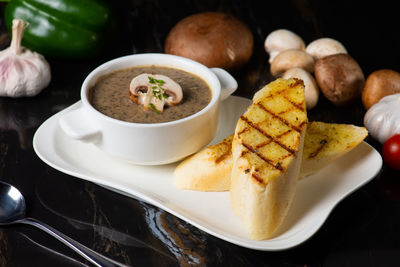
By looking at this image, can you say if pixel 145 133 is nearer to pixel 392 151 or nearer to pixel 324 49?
pixel 392 151

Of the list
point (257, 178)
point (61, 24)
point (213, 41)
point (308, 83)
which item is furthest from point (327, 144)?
point (61, 24)

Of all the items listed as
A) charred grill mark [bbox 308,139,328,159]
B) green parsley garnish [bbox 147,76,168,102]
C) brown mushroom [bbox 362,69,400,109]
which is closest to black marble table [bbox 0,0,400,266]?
brown mushroom [bbox 362,69,400,109]

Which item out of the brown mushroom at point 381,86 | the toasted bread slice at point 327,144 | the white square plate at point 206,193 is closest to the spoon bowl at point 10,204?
the white square plate at point 206,193

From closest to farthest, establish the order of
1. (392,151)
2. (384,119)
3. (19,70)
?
1. (392,151)
2. (384,119)
3. (19,70)

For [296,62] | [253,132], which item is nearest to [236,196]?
[253,132]

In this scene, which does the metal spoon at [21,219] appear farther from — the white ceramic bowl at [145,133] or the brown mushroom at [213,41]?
the brown mushroom at [213,41]

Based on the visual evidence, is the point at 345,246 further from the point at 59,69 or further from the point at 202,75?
the point at 59,69

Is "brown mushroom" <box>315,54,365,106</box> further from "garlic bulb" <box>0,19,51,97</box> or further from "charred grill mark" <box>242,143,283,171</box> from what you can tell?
"garlic bulb" <box>0,19,51,97</box>
